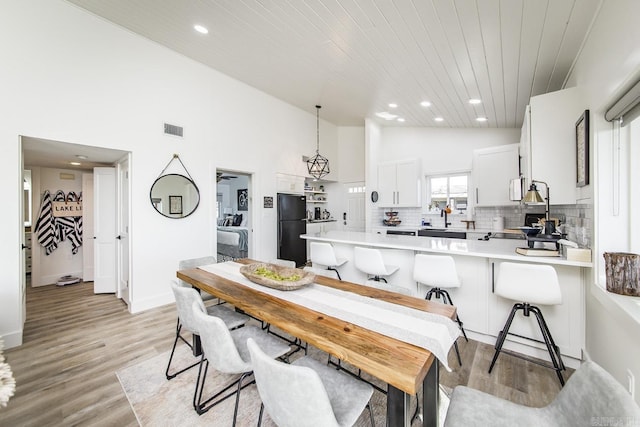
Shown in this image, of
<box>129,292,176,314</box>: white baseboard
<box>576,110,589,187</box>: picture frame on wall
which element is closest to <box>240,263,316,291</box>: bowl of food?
<box>129,292,176,314</box>: white baseboard

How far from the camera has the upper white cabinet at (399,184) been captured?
5.86m

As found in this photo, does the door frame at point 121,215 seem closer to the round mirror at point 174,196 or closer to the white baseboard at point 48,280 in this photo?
the round mirror at point 174,196

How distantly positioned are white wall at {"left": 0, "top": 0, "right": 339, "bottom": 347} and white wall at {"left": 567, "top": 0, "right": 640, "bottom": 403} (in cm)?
446

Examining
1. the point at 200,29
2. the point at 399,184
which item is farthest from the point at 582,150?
the point at 200,29

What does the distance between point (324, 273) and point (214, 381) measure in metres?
1.24

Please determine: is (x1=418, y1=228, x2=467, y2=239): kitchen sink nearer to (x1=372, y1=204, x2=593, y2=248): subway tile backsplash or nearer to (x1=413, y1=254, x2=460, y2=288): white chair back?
(x1=372, y1=204, x2=593, y2=248): subway tile backsplash

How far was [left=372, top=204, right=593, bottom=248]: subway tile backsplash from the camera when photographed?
2.21 metres

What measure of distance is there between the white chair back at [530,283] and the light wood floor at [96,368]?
64cm

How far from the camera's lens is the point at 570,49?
2.37 metres

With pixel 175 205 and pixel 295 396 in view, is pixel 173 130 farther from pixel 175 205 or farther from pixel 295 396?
pixel 295 396

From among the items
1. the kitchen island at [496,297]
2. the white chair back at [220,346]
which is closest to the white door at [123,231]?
the white chair back at [220,346]

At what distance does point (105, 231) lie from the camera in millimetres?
4242

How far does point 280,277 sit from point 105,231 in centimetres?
384

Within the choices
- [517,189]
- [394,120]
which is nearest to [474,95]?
[517,189]
